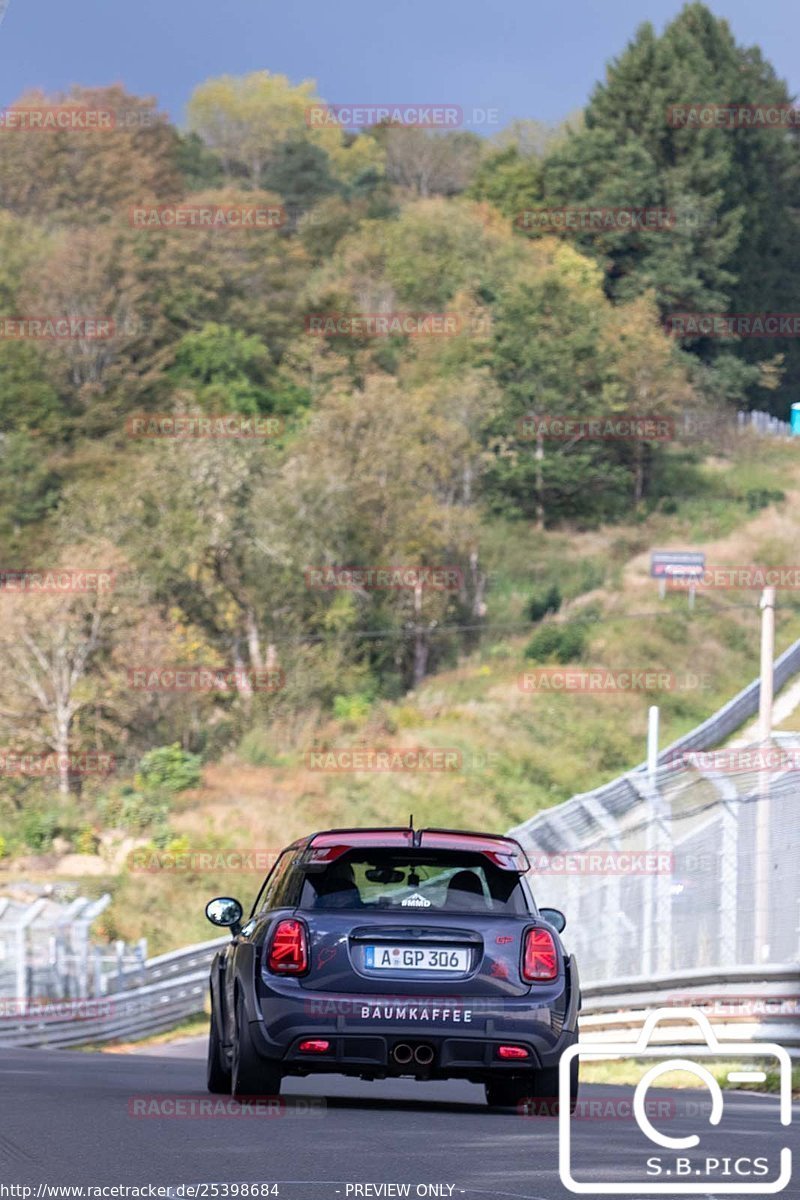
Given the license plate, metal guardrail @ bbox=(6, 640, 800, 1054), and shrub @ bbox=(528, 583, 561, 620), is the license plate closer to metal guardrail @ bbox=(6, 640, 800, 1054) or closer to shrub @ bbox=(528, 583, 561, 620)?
metal guardrail @ bbox=(6, 640, 800, 1054)

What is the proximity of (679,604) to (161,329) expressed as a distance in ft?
116

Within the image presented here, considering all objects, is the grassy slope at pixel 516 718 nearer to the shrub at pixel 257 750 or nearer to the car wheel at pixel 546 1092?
the shrub at pixel 257 750

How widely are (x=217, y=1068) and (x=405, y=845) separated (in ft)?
6.50

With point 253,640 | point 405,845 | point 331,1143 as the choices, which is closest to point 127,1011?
point 405,845

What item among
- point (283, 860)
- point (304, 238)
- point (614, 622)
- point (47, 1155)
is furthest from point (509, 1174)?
point (304, 238)

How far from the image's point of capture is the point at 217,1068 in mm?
12109

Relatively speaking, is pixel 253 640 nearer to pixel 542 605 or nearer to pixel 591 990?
pixel 542 605

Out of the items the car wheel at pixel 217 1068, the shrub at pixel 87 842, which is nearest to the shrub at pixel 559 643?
the shrub at pixel 87 842

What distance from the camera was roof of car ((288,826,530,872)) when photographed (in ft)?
36.2

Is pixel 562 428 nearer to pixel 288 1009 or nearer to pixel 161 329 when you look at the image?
pixel 161 329

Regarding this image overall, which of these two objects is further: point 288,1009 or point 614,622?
point 614,622

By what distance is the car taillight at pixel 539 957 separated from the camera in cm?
1073

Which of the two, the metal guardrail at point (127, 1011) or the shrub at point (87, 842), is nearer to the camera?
the metal guardrail at point (127, 1011)

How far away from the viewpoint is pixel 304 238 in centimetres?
12975
